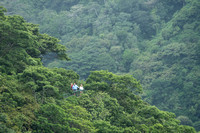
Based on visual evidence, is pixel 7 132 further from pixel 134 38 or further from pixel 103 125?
pixel 134 38

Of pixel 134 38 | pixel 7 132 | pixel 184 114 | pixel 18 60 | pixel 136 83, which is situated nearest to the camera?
pixel 7 132

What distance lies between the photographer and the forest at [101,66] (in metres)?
16.9

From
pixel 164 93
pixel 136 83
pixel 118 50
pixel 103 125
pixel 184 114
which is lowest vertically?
pixel 103 125

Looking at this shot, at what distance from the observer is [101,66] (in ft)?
193

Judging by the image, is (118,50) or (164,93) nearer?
(164,93)

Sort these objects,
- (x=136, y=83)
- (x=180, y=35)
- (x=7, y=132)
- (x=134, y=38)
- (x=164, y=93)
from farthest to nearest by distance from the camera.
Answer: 1. (x=134, y=38)
2. (x=180, y=35)
3. (x=164, y=93)
4. (x=136, y=83)
5. (x=7, y=132)

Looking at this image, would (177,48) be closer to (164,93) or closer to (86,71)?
(164,93)

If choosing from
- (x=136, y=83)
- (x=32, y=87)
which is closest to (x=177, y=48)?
(x=136, y=83)

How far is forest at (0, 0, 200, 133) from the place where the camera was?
1686cm

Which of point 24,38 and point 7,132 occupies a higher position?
point 24,38

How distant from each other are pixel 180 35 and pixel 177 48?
16.2 feet

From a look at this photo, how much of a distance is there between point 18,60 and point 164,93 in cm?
3570

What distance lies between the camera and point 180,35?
197ft

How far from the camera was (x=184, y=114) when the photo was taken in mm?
48156
